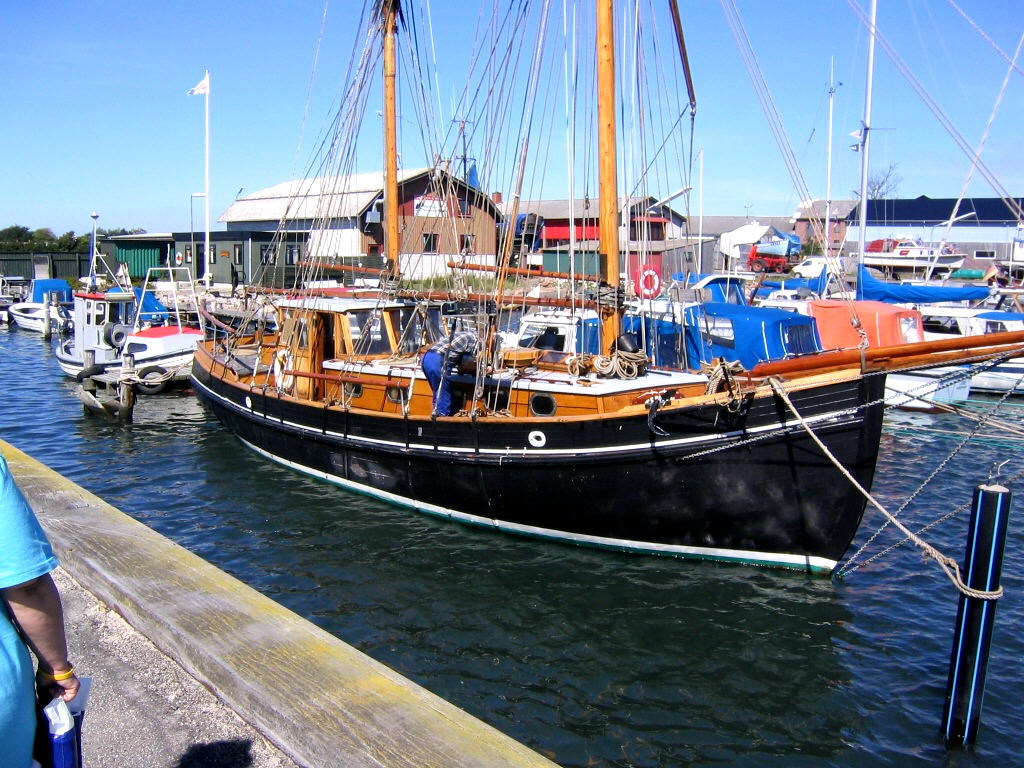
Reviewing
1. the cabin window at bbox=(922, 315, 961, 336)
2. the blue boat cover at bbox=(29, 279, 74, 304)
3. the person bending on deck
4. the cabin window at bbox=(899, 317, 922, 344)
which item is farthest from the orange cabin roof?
the blue boat cover at bbox=(29, 279, 74, 304)

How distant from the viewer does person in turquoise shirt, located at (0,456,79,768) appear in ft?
8.23

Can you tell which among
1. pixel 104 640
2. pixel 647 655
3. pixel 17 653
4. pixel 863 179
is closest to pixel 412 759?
pixel 17 653

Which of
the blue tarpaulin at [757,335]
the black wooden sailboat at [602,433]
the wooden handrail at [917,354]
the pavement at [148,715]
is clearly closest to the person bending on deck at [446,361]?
the black wooden sailboat at [602,433]

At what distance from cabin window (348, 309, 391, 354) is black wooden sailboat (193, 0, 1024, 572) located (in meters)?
0.03

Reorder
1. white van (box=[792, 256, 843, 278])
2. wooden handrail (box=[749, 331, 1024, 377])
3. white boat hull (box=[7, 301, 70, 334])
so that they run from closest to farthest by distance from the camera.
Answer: wooden handrail (box=[749, 331, 1024, 377]), white boat hull (box=[7, 301, 70, 334]), white van (box=[792, 256, 843, 278])

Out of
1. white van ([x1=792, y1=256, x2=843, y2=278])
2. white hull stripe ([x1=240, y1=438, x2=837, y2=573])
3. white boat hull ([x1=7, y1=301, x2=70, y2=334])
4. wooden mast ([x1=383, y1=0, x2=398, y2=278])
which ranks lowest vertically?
white hull stripe ([x1=240, y1=438, x2=837, y2=573])

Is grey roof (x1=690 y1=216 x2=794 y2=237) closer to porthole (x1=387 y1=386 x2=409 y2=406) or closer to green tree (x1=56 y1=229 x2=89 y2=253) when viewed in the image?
green tree (x1=56 y1=229 x2=89 y2=253)

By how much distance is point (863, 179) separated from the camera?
29.1 m

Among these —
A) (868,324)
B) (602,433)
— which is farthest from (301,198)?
(602,433)

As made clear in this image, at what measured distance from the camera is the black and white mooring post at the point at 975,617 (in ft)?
20.1

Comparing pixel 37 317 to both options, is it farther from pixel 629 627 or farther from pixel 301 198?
pixel 629 627

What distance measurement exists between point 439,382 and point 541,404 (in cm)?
154

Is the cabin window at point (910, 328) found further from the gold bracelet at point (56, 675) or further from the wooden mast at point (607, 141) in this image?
the gold bracelet at point (56, 675)

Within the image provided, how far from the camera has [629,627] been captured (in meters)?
8.91
